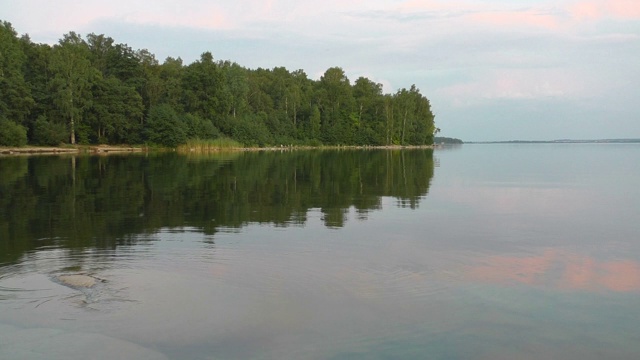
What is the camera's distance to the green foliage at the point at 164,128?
9091 cm

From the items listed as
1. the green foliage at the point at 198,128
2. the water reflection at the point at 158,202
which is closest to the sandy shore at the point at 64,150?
the green foliage at the point at 198,128

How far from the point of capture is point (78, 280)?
1081cm

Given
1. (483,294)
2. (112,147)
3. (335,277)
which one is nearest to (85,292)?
(335,277)

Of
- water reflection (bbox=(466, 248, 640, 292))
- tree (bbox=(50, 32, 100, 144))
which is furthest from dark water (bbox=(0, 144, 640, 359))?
tree (bbox=(50, 32, 100, 144))

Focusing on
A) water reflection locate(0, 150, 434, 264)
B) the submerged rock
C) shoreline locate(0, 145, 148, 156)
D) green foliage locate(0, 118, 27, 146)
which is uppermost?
green foliage locate(0, 118, 27, 146)

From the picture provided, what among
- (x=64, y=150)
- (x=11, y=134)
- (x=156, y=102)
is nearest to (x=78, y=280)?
(x=11, y=134)

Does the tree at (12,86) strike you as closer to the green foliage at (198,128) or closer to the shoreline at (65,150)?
the shoreline at (65,150)

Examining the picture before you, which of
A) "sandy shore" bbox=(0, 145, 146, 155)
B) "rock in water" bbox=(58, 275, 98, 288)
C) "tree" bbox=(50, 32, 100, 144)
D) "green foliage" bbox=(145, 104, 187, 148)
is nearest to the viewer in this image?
"rock in water" bbox=(58, 275, 98, 288)

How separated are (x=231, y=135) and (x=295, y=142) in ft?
97.7

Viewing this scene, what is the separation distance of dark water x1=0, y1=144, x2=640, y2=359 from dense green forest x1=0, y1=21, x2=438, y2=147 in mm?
64445

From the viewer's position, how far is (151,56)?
11469 centimetres

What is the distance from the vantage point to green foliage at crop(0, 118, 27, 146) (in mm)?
70125

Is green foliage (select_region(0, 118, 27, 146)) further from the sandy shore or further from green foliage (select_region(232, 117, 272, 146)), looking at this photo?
green foliage (select_region(232, 117, 272, 146))

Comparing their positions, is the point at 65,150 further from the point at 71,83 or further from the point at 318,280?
the point at 318,280
